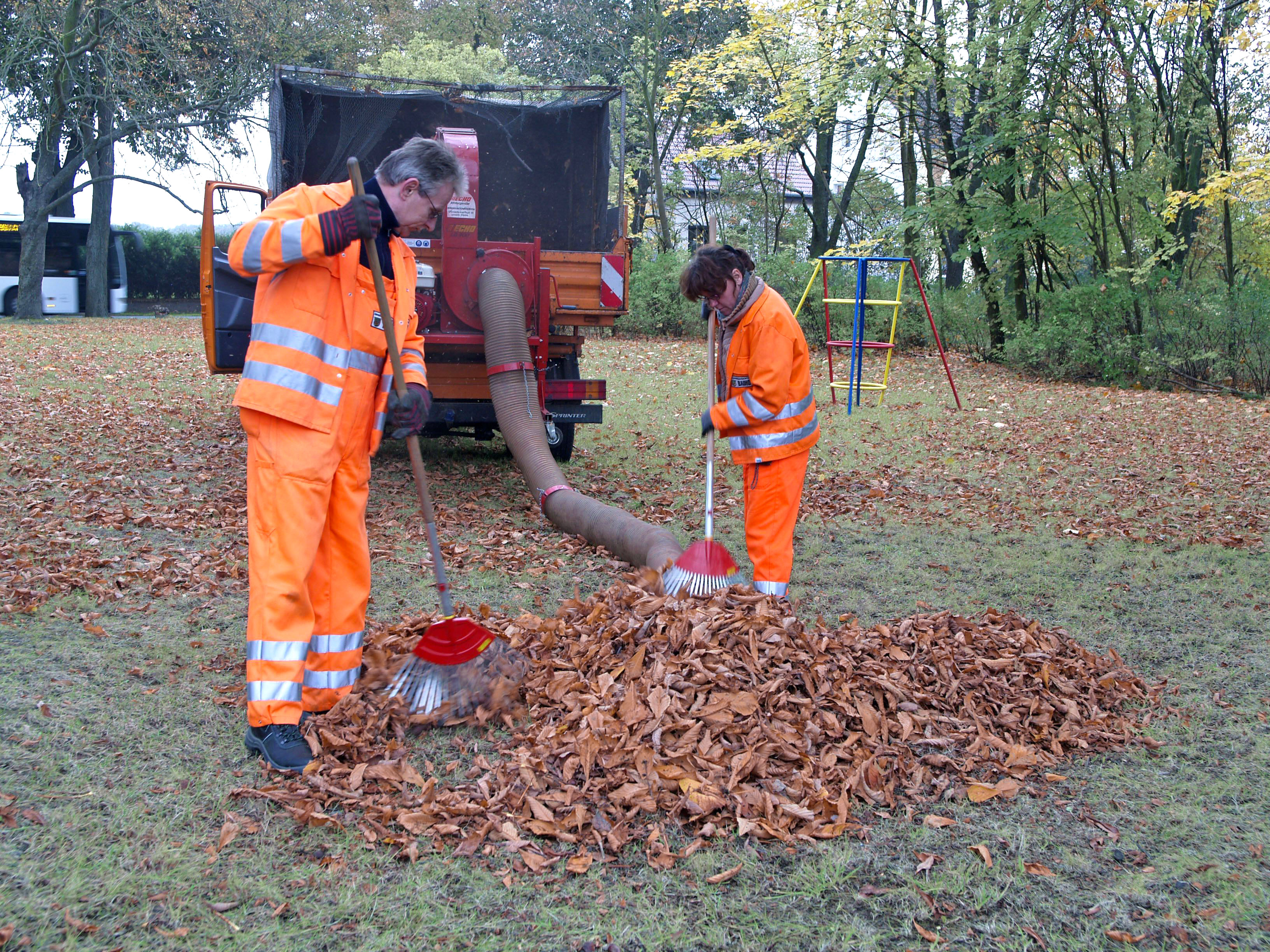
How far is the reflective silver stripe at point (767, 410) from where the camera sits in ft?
Answer: 14.5

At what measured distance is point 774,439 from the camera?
4.45m

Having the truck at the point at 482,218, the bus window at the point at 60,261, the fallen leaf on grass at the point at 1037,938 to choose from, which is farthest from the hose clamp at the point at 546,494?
the bus window at the point at 60,261

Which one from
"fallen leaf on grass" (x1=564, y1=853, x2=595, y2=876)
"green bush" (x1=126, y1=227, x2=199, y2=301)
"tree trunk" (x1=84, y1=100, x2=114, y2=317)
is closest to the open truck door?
"fallen leaf on grass" (x1=564, y1=853, x2=595, y2=876)

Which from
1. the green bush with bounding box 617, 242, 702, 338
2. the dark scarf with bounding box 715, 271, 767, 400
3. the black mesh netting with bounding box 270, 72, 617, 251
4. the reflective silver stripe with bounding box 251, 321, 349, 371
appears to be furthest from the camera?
the green bush with bounding box 617, 242, 702, 338

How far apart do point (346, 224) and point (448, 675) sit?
61.1 inches

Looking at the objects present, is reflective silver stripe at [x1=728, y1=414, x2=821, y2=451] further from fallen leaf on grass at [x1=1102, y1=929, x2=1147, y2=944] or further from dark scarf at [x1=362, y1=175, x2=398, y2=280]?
fallen leaf on grass at [x1=1102, y1=929, x2=1147, y2=944]

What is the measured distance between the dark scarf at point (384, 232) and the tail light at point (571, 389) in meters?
4.11

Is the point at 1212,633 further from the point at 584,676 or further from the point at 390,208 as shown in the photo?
the point at 390,208

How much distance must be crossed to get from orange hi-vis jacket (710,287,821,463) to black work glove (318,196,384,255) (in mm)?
1932

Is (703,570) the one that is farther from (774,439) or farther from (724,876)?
(724,876)

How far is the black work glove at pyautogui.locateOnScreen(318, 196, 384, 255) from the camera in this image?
3.00m

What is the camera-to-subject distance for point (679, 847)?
2830mm

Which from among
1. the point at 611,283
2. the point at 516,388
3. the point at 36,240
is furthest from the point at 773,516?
the point at 36,240

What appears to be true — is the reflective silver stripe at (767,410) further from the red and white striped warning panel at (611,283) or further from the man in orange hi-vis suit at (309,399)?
the red and white striped warning panel at (611,283)
